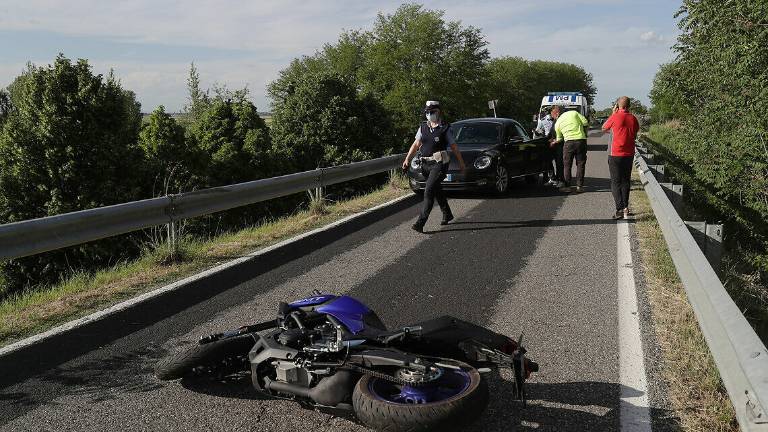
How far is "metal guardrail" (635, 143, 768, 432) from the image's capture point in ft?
8.56

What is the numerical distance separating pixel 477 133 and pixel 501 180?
1.49 m

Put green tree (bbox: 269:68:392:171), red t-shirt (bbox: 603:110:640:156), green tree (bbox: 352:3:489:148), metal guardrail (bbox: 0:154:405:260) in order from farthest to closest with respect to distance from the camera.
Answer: green tree (bbox: 352:3:489:148) < green tree (bbox: 269:68:392:171) < red t-shirt (bbox: 603:110:640:156) < metal guardrail (bbox: 0:154:405:260)

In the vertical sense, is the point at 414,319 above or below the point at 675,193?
below

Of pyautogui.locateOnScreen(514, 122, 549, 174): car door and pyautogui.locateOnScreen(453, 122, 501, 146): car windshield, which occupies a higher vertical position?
pyautogui.locateOnScreen(453, 122, 501, 146): car windshield

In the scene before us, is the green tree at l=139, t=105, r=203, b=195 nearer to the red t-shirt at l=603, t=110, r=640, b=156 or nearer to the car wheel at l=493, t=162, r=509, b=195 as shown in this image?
the car wheel at l=493, t=162, r=509, b=195

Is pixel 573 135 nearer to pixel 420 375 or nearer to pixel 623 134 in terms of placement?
pixel 623 134

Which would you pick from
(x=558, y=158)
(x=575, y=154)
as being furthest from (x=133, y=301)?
(x=558, y=158)

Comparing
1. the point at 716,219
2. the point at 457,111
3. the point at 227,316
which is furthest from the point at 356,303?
the point at 457,111

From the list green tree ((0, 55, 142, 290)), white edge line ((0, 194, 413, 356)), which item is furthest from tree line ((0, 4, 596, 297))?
white edge line ((0, 194, 413, 356))

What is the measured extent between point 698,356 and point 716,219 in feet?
54.9

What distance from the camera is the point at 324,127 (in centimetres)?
2972

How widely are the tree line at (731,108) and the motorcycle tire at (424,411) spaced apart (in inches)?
564

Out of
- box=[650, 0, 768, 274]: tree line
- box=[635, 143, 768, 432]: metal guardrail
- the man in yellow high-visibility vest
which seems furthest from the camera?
box=[650, 0, 768, 274]: tree line

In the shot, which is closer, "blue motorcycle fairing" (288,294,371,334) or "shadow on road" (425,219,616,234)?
"blue motorcycle fairing" (288,294,371,334)
